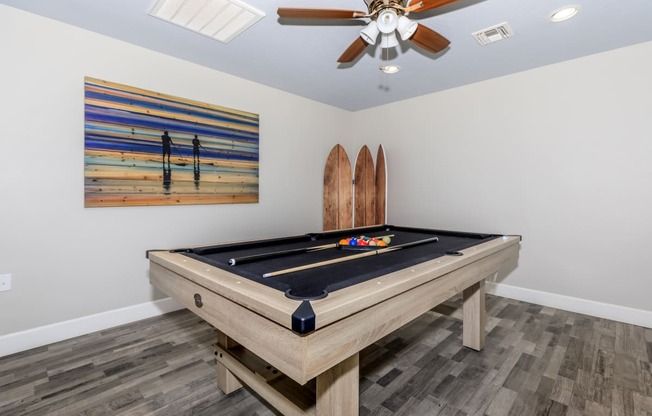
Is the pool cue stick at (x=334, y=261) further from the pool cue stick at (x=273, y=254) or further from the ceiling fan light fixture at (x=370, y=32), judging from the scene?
the ceiling fan light fixture at (x=370, y=32)

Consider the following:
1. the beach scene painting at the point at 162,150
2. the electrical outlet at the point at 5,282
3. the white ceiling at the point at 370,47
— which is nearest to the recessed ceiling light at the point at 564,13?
the white ceiling at the point at 370,47

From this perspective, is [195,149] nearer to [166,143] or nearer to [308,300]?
[166,143]

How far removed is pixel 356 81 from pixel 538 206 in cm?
221

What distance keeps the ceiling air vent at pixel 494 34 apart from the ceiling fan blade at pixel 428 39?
549mm

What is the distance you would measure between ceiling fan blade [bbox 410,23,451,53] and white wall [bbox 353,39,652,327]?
5.17 ft

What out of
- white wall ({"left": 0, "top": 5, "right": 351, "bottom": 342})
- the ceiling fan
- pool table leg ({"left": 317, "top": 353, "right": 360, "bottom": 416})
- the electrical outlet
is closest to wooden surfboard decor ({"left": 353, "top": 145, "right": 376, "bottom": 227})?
white wall ({"left": 0, "top": 5, "right": 351, "bottom": 342})

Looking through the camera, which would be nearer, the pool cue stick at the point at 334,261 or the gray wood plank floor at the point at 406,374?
the pool cue stick at the point at 334,261

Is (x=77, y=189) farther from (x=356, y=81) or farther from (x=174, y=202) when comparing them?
(x=356, y=81)

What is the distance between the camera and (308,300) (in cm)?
90

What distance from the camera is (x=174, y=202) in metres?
2.72

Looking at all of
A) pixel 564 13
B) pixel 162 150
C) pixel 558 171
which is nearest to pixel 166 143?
pixel 162 150

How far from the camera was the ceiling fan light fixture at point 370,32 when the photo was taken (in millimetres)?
1745

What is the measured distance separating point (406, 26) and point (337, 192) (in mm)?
2386

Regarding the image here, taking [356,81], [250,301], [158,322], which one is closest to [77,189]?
[158,322]
